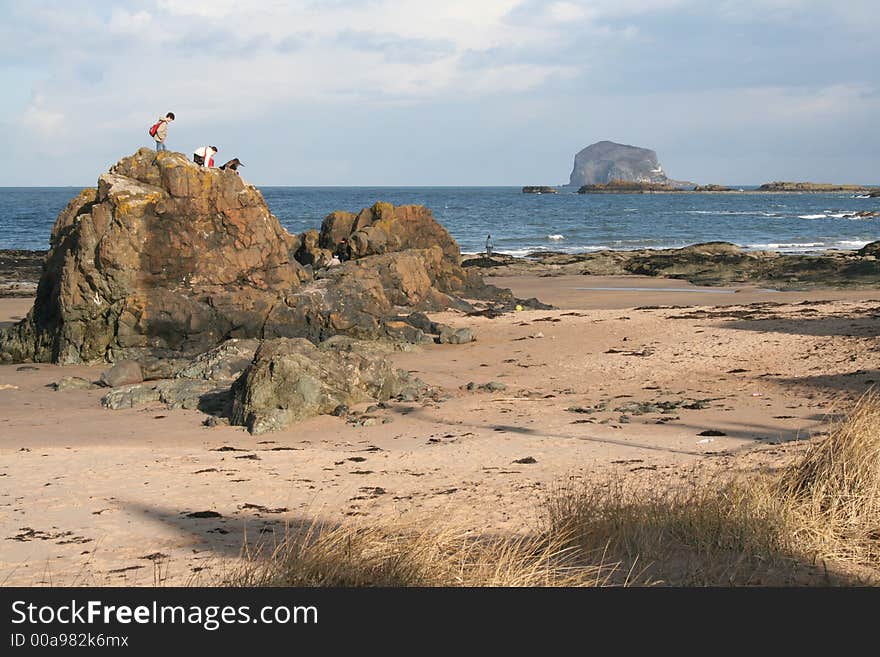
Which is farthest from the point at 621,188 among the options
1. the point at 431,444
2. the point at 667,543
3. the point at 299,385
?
the point at 667,543

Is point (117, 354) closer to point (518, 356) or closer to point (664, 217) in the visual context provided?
point (518, 356)

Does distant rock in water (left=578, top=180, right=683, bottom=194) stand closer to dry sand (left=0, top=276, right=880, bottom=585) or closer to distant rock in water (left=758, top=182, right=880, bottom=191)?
distant rock in water (left=758, top=182, right=880, bottom=191)

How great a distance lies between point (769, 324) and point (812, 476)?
38.6ft

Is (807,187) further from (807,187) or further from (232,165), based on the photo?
(232,165)

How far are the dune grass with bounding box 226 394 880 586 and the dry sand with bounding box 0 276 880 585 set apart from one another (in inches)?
28.6

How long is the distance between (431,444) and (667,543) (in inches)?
185

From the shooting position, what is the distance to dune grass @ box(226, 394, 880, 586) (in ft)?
16.2

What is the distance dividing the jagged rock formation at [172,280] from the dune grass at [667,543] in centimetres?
1161

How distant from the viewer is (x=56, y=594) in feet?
14.4

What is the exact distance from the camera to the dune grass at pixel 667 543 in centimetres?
495

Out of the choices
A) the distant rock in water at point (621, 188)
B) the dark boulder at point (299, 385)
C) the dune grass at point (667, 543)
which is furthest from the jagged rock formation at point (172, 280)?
the distant rock in water at point (621, 188)

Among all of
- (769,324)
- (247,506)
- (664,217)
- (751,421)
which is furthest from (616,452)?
(664,217)

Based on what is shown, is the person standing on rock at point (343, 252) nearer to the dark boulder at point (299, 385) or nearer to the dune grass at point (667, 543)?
the dark boulder at point (299, 385)

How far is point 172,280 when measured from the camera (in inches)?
693
